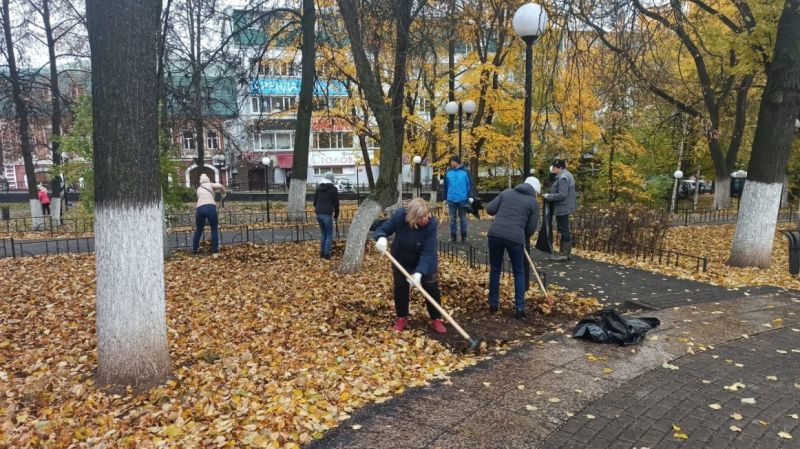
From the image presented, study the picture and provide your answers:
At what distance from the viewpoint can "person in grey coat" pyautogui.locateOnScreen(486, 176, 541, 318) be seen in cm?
540

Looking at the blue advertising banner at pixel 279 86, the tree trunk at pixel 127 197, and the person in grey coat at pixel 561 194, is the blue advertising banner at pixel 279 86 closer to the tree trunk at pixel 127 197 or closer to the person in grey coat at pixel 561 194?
the person in grey coat at pixel 561 194

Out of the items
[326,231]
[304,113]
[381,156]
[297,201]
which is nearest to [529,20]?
[381,156]

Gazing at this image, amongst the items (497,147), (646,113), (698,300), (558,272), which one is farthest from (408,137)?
(698,300)

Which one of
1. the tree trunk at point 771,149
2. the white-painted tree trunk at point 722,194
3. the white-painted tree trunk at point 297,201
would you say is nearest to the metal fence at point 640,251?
the tree trunk at point 771,149

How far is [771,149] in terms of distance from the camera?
8109 mm

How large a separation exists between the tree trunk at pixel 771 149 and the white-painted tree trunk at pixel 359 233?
6.28 meters

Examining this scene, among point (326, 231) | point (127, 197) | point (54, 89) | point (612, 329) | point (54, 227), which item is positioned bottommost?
point (54, 227)

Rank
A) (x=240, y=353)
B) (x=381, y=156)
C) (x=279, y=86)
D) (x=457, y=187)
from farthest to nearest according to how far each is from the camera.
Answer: (x=279, y=86), (x=457, y=187), (x=381, y=156), (x=240, y=353)

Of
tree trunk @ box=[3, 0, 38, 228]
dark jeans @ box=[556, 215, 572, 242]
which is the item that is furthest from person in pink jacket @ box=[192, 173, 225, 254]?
tree trunk @ box=[3, 0, 38, 228]

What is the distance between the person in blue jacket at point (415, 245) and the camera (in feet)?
16.0

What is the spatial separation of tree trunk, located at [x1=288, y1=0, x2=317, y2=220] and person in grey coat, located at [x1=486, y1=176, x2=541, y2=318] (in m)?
8.39

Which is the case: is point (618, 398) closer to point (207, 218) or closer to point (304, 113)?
point (207, 218)

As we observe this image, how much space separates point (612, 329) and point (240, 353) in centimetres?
355

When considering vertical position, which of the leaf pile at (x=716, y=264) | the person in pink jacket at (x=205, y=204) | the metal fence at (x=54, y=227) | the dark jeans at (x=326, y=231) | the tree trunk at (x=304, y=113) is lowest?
the metal fence at (x=54, y=227)
